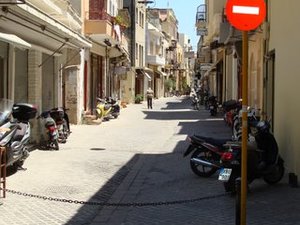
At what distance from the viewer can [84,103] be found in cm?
2759

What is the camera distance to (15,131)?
11305 mm

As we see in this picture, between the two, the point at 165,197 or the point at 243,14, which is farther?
the point at 165,197

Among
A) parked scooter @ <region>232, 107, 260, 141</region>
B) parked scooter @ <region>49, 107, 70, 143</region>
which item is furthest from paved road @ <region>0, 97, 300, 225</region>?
parked scooter @ <region>232, 107, 260, 141</region>

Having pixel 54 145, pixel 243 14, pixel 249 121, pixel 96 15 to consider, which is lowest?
pixel 54 145

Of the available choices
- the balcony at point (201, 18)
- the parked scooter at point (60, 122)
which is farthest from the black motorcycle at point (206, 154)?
the balcony at point (201, 18)

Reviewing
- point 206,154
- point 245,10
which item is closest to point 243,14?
point 245,10

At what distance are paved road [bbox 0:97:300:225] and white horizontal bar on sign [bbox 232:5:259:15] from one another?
2878 mm

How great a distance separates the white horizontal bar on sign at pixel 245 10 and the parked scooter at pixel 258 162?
11.6 ft

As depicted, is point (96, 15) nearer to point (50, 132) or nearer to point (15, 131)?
point (50, 132)

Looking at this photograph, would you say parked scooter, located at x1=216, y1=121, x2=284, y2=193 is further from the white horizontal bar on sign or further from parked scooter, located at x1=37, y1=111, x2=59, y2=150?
parked scooter, located at x1=37, y1=111, x2=59, y2=150

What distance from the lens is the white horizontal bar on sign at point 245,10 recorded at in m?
6.23

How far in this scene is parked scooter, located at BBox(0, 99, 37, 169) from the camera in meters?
10.6

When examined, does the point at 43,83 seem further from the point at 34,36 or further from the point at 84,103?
the point at 84,103

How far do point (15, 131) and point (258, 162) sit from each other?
179 inches
